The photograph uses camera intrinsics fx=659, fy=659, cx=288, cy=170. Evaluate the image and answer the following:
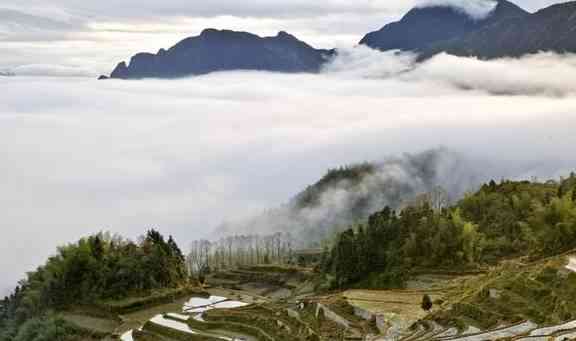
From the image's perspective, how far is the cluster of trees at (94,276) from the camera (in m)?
62.9

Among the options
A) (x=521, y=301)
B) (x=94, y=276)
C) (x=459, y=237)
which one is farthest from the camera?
(x=459, y=237)

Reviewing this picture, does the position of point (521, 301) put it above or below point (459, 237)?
above

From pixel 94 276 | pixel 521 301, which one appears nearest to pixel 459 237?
pixel 521 301

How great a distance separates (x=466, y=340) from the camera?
3350cm

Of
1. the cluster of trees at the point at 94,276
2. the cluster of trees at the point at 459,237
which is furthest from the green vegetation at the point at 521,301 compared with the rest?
the cluster of trees at the point at 94,276

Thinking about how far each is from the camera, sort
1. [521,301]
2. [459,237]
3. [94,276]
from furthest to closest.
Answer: [459,237], [94,276], [521,301]

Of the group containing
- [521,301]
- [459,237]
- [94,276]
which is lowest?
[94,276]

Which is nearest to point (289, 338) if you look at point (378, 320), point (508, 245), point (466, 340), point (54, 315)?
point (378, 320)

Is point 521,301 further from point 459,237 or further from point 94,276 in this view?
point 94,276

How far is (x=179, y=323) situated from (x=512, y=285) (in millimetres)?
25105

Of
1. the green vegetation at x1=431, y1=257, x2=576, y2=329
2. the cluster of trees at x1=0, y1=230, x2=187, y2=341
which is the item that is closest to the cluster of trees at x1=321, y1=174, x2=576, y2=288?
the green vegetation at x1=431, y1=257, x2=576, y2=329

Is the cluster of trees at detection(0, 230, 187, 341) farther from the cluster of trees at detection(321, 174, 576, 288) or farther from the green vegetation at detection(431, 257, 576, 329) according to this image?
the green vegetation at detection(431, 257, 576, 329)

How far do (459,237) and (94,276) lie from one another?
36189mm

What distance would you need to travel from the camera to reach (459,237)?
66000mm
